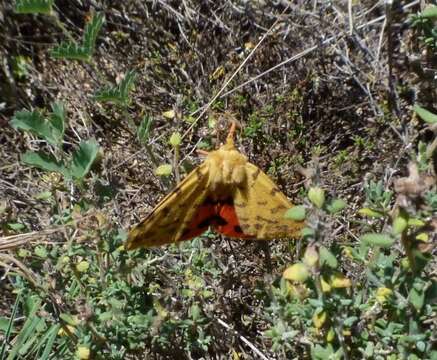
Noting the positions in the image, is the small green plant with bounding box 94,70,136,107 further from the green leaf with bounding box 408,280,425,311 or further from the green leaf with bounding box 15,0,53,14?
the green leaf with bounding box 408,280,425,311

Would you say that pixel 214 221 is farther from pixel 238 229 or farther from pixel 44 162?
pixel 44 162

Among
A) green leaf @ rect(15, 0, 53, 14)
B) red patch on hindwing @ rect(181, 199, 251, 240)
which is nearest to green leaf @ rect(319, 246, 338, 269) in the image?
red patch on hindwing @ rect(181, 199, 251, 240)

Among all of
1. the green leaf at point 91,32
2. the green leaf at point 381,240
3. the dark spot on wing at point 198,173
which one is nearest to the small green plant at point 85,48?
the green leaf at point 91,32

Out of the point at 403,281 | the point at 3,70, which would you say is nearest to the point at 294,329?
the point at 403,281

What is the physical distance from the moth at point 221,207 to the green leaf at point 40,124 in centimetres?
35

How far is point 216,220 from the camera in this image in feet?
6.73

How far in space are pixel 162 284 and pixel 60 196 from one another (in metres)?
0.55

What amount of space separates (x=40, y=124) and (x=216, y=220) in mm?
553

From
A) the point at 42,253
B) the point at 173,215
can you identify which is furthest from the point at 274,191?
the point at 42,253

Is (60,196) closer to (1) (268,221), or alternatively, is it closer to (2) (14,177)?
(2) (14,177)

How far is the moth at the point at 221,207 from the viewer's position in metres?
1.89

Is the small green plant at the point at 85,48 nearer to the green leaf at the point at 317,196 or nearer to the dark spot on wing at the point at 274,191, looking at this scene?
the dark spot on wing at the point at 274,191

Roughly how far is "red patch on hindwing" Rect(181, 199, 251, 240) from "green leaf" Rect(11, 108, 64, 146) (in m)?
0.43

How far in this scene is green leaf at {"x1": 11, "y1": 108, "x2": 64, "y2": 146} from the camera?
1964 mm
